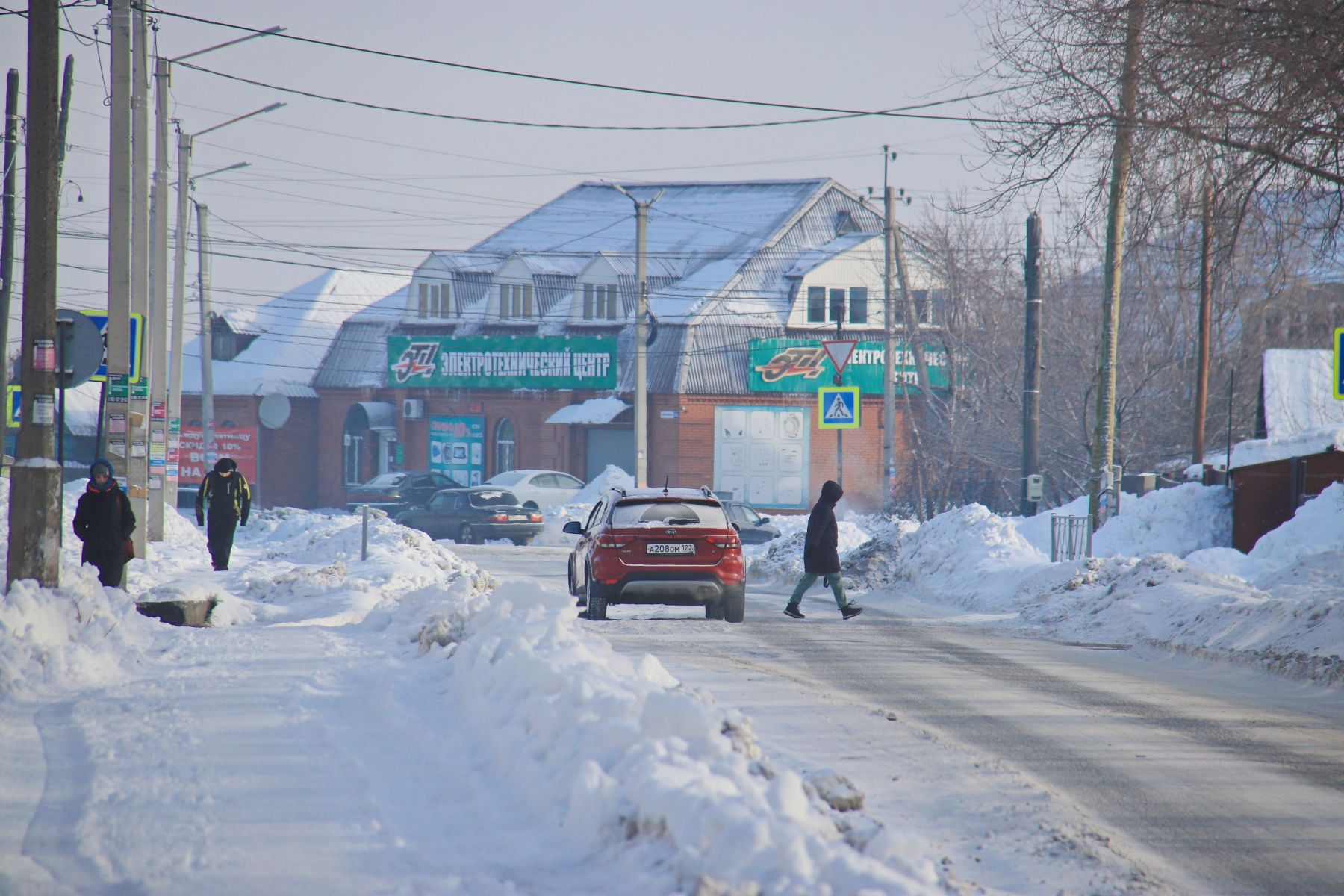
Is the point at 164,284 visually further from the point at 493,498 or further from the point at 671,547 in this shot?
the point at 671,547

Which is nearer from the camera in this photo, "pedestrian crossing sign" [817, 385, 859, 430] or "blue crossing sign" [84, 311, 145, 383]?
"blue crossing sign" [84, 311, 145, 383]

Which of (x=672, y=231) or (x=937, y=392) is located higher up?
(x=672, y=231)

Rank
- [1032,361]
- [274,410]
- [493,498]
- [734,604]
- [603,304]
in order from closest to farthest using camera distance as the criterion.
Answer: [734,604] → [1032,361] → [493,498] → [603,304] → [274,410]

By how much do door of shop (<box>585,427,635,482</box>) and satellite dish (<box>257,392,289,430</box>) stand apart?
590 inches

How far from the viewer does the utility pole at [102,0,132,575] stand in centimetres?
1551

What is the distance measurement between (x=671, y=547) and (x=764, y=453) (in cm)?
3140

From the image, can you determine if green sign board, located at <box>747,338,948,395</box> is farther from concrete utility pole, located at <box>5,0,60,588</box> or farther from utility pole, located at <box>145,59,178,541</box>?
concrete utility pole, located at <box>5,0,60,588</box>

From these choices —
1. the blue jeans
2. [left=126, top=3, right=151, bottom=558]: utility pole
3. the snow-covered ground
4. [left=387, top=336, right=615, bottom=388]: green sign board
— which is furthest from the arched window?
the snow-covered ground

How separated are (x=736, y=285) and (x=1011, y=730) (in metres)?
39.2

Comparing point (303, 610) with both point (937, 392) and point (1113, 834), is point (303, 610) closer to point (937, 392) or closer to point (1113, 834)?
point (1113, 834)

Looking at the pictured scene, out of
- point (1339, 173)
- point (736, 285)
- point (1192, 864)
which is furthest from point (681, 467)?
point (1192, 864)

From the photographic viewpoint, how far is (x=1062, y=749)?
26.2 ft

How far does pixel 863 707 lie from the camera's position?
9336 millimetres

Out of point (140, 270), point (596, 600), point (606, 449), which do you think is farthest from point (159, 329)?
point (606, 449)
